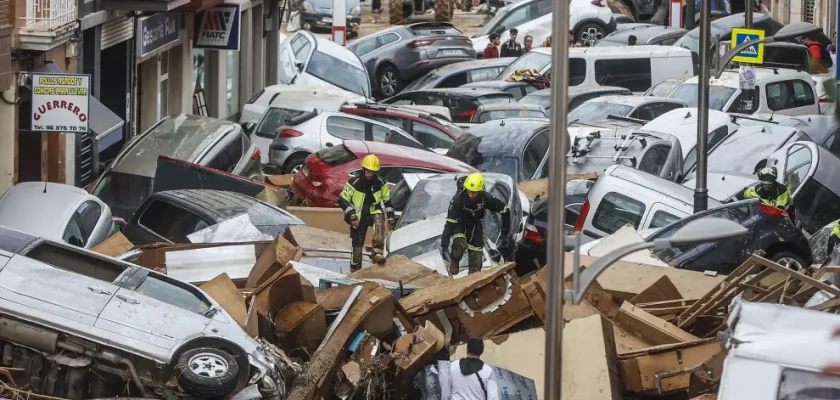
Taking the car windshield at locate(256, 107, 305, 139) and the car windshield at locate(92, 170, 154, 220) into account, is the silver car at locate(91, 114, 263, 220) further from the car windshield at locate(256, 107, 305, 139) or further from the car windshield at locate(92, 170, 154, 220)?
the car windshield at locate(256, 107, 305, 139)

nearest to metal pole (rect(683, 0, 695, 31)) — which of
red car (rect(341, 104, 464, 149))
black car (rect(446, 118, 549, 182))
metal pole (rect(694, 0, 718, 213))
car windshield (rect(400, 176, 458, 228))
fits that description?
red car (rect(341, 104, 464, 149))

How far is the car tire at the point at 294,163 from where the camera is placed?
75.8 feet

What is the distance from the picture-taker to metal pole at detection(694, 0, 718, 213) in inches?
664

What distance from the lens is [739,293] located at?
12695 mm

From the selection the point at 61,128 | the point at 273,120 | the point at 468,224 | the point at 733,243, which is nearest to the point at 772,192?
the point at 733,243

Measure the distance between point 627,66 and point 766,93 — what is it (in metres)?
4.58

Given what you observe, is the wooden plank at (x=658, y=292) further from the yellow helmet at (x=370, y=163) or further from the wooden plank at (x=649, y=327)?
the yellow helmet at (x=370, y=163)

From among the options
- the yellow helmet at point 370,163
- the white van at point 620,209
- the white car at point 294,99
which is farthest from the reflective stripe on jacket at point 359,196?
the white car at point 294,99

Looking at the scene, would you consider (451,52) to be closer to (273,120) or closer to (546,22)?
(546,22)

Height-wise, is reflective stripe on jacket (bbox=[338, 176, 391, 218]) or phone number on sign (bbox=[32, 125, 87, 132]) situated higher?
phone number on sign (bbox=[32, 125, 87, 132])

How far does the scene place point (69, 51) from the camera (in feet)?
68.3

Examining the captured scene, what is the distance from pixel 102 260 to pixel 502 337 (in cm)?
307

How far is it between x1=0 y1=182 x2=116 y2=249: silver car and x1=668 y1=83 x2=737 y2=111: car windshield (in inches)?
493

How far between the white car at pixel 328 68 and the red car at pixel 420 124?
19.9ft
